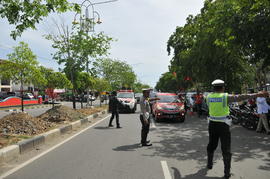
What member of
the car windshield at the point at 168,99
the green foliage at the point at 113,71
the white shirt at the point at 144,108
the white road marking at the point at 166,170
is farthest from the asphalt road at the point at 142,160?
the green foliage at the point at 113,71

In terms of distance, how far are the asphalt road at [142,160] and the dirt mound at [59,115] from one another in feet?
13.7

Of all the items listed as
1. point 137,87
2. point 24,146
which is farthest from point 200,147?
point 137,87

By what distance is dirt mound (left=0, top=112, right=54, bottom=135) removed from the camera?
8.77 metres

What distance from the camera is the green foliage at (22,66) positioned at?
16156mm

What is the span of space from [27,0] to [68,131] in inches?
216

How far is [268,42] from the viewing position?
1002 cm

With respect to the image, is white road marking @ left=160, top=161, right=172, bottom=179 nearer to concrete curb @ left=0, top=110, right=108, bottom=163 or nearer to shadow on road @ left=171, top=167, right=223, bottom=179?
shadow on road @ left=171, top=167, right=223, bottom=179

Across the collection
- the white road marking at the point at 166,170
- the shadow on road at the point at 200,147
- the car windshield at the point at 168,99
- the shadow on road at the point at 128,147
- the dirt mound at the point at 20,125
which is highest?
the car windshield at the point at 168,99

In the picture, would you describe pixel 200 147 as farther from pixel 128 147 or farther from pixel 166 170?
pixel 166 170

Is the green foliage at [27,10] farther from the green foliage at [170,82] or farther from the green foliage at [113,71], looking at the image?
the green foliage at [170,82]

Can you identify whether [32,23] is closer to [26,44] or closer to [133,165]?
[133,165]

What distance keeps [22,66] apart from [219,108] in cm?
1453

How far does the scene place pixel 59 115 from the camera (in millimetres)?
12953

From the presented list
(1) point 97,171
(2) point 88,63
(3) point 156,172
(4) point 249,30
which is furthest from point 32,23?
(2) point 88,63
